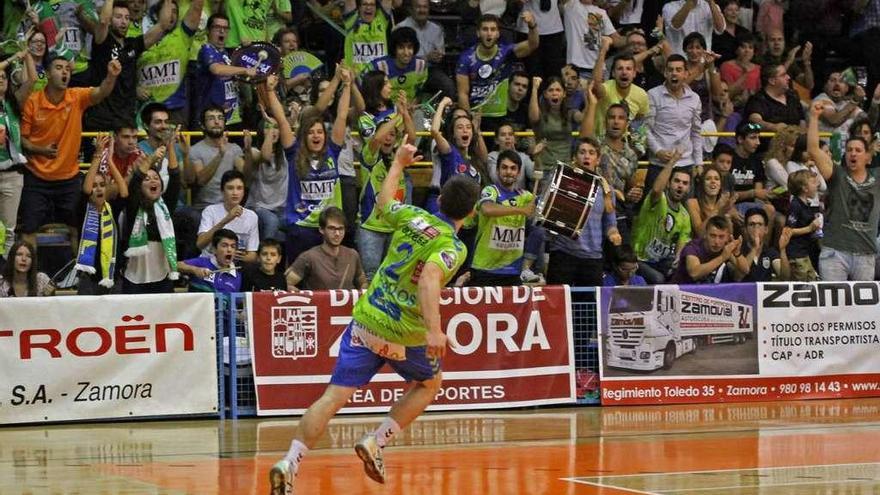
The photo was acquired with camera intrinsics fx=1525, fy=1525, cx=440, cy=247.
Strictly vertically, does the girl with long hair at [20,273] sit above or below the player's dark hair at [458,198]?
below

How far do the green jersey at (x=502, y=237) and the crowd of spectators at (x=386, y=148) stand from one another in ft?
0.09

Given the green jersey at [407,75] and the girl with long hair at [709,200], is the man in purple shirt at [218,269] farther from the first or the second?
the girl with long hair at [709,200]

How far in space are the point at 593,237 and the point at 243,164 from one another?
14.0 ft

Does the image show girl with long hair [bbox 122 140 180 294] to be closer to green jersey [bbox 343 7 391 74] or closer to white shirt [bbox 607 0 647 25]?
green jersey [bbox 343 7 391 74]

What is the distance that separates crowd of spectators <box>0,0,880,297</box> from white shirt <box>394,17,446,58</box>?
1.2 inches

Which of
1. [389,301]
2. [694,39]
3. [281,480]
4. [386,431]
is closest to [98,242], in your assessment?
[386,431]

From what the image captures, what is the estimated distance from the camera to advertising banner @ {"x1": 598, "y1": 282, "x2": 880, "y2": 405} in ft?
57.2

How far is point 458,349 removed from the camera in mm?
16641

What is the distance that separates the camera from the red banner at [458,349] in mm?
16078

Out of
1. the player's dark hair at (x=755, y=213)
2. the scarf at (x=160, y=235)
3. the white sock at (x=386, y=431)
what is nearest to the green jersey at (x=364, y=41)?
the scarf at (x=160, y=235)

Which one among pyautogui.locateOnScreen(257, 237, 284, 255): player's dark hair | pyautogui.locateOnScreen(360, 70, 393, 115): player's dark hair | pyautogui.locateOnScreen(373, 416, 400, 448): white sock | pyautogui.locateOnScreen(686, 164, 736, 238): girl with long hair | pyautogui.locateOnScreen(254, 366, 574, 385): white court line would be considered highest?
pyautogui.locateOnScreen(360, 70, 393, 115): player's dark hair

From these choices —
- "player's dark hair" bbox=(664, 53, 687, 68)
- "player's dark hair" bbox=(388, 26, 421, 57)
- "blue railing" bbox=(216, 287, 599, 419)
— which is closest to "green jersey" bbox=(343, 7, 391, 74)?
"player's dark hair" bbox=(388, 26, 421, 57)

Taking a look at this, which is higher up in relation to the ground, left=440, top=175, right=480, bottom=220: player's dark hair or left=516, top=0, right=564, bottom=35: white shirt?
left=516, top=0, right=564, bottom=35: white shirt

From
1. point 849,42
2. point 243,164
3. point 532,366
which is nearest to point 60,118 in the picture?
point 243,164
